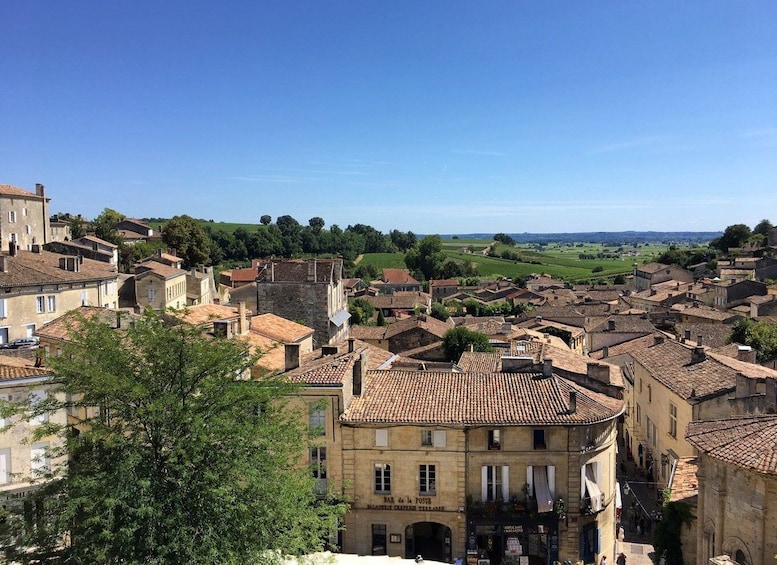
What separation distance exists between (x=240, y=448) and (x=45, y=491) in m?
4.96

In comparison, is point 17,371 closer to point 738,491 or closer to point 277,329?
point 277,329

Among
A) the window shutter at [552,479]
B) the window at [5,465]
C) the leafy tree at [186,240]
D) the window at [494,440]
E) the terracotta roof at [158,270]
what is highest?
the leafy tree at [186,240]

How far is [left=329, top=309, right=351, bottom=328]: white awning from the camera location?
2330 inches

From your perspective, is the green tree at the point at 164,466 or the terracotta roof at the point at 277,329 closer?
the green tree at the point at 164,466

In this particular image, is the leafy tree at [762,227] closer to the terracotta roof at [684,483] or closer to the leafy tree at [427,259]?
the leafy tree at [427,259]

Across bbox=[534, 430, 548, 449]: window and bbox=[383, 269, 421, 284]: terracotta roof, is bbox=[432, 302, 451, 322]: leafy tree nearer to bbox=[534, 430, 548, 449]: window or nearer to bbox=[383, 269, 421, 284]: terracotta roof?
bbox=[383, 269, 421, 284]: terracotta roof

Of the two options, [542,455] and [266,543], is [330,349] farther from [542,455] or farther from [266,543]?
[266,543]

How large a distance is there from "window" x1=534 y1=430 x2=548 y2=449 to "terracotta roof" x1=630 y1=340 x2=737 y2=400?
9181 mm

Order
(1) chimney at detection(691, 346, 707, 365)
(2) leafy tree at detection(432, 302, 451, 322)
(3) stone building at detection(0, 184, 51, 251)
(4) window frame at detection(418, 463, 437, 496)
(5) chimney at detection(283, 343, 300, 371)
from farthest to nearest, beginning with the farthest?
(2) leafy tree at detection(432, 302, 451, 322)
(3) stone building at detection(0, 184, 51, 251)
(1) chimney at detection(691, 346, 707, 365)
(5) chimney at detection(283, 343, 300, 371)
(4) window frame at detection(418, 463, 437, 496)

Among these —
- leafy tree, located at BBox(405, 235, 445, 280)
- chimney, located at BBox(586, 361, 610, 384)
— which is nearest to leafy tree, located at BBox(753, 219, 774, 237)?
leafy tree, located at BBox(405, 235, 445, 280)

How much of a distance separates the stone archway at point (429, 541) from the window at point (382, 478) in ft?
6.04

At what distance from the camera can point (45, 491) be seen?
661 inches

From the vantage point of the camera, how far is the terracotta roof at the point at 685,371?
103 feet

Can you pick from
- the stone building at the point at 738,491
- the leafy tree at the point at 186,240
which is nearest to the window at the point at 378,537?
the stone building at the point at 738,491
